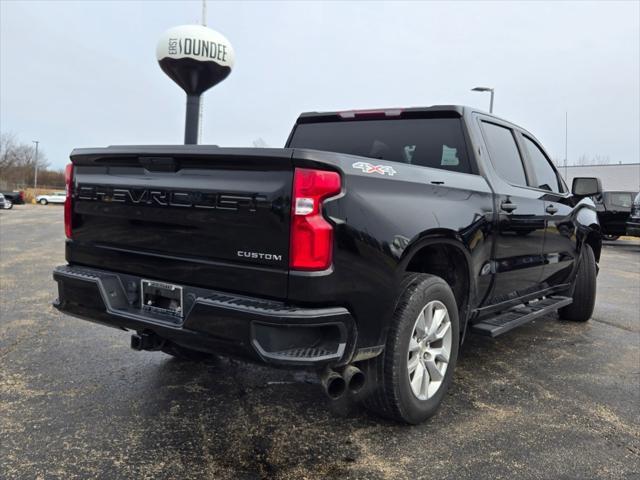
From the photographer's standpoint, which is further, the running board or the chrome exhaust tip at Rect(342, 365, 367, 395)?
the running board

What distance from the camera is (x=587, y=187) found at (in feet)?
17.4

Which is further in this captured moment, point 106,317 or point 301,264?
point 106,317

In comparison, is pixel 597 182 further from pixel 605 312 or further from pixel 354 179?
pixel 354 179

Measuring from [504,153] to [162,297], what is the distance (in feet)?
9.15

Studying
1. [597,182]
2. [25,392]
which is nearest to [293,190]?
[25,392]

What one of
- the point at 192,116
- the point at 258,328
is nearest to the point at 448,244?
the point at 258,328

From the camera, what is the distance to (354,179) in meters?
2.57

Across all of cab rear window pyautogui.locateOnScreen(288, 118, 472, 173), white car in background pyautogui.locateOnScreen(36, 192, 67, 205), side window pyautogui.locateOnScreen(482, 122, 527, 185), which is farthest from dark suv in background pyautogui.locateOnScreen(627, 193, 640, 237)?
white car in background pyautogui.locateOnScreen(36, 192, 67, 205)

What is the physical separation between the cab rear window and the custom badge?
113cm

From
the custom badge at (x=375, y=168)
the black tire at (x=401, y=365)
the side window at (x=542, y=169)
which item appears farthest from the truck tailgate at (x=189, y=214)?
the side window at (x=542, y=169)

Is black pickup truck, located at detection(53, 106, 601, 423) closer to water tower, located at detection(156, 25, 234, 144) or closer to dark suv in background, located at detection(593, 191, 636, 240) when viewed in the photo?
dark suv in background, located at detection(593, 191, 636, 240)

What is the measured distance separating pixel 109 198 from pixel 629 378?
12.5 ft

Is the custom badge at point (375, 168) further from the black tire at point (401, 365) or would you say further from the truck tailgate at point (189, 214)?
the black tire at point (401, 365)

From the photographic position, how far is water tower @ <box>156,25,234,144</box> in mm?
22547
